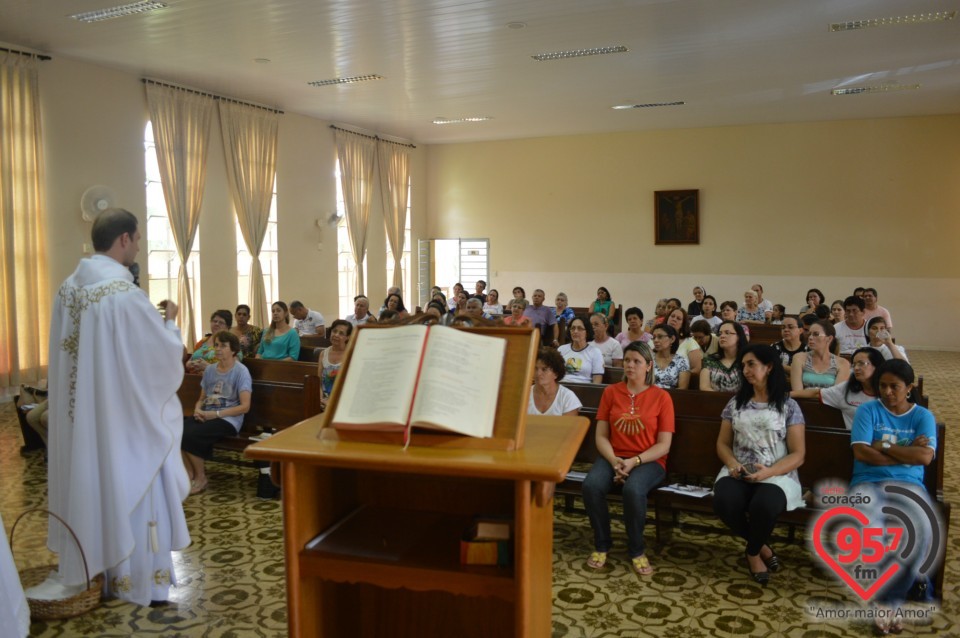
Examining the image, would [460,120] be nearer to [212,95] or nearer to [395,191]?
[395,191]

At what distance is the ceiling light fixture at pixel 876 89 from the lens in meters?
10.8

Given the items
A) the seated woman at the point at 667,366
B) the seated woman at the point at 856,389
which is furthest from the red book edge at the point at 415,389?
the seated woman at the point at 667,366

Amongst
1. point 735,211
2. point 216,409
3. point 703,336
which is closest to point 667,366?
point 703,336

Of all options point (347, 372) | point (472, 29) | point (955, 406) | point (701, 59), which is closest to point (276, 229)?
point (472, 29)

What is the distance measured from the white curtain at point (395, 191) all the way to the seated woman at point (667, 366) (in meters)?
9.85

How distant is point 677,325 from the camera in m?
7.84

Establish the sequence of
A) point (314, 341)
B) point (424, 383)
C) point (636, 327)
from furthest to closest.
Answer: point (314, 341) → point (636, 327) → point (424, 383)

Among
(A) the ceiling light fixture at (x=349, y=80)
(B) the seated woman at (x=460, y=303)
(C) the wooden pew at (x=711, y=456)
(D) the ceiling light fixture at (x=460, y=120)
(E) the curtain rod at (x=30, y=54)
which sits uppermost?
(D) the ceiling light fixture at (x=460, y=120)

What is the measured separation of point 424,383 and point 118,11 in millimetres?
7026

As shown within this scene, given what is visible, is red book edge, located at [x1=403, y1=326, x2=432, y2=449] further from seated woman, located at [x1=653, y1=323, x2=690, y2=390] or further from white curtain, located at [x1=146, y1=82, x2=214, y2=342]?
white curtain, located at [x1=146, y1=82, x2=214, y2=342]

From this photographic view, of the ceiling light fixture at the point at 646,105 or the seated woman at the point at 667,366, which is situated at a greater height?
the ceiling light fixture at the point at 646,105

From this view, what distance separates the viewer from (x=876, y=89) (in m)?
11.0

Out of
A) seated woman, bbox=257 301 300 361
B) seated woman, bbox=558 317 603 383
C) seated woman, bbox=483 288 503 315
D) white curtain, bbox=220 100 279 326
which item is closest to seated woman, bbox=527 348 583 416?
seated woman, bbox=558 317 603 383

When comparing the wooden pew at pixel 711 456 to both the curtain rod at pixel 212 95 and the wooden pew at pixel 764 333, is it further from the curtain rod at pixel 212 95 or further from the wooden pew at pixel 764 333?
the curtain rod at pixel 212 95
